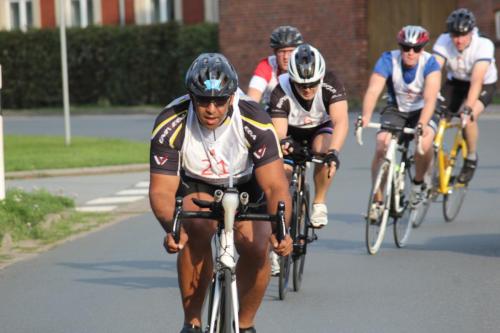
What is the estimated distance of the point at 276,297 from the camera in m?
9.55

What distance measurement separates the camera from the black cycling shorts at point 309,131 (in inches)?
397

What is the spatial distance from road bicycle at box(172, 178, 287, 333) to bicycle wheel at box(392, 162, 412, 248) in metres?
5.13

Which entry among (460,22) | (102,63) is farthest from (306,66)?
(102,63)

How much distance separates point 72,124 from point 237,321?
26.6m

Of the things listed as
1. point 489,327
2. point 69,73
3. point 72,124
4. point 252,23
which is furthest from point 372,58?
point 489,327

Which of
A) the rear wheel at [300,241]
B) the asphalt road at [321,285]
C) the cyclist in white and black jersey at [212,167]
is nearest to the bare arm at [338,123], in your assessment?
the rear wheel at [300,241]

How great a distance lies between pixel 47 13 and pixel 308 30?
13.5 meters

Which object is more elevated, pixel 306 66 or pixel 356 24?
pixel 306 66

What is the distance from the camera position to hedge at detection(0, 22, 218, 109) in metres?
39.3

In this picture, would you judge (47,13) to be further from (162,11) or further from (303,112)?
(303,112)

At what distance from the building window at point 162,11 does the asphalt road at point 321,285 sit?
95.8 feet

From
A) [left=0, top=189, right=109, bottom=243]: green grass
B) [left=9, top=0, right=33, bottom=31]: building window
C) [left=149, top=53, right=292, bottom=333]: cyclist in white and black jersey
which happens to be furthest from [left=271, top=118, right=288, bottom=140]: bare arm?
[left=9, top=0, right=33, bottom=31]: building window

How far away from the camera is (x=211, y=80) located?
654cm

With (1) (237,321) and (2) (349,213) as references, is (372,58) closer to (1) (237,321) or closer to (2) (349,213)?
(2) (349,213)
